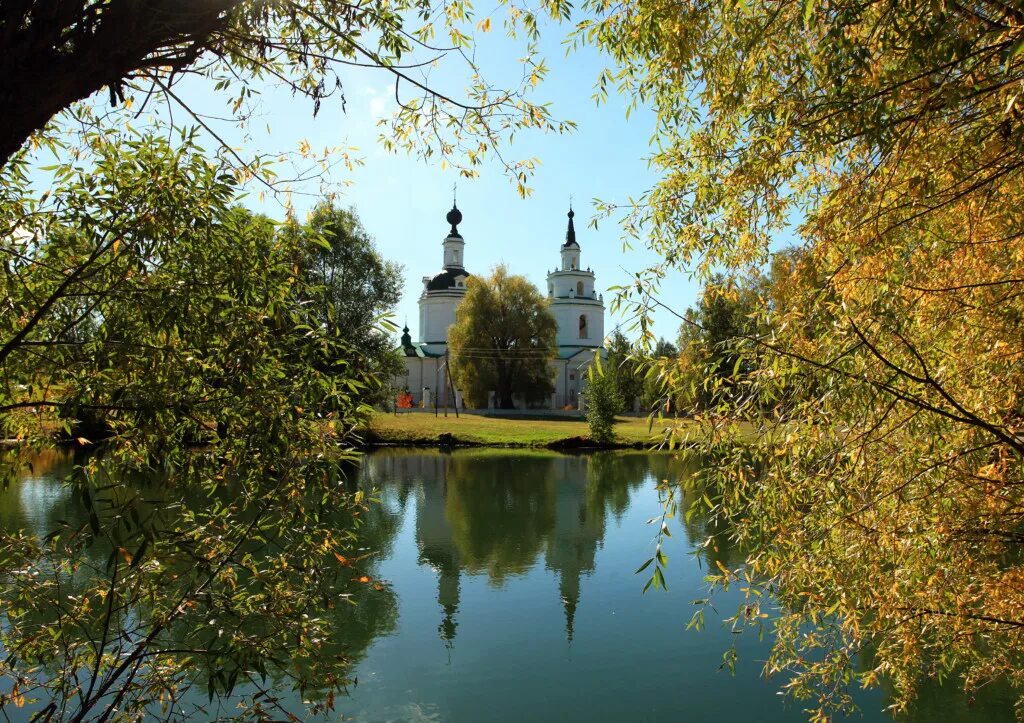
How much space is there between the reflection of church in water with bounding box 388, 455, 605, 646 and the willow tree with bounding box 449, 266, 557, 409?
18565 millimetres

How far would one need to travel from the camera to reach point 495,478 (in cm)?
1892

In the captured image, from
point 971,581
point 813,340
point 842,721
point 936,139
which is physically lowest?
point 842,721

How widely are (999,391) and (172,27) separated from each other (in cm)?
337

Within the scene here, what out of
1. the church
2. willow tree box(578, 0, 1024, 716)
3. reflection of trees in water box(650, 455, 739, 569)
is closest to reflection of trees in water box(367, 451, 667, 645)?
reflection of trees in water box(650, 455, 739, 569)

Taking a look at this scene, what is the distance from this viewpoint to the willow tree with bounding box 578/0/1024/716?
2.72 metres

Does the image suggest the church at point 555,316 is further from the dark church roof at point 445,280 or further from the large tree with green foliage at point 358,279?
the large tree with green foliage at point 358,279

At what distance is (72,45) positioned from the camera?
82.7 inches

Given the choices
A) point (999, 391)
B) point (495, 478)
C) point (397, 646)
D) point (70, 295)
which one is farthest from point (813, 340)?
point (495, 478)

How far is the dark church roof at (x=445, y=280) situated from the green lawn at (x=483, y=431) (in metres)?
18.1

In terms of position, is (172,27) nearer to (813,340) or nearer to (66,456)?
(813,340)

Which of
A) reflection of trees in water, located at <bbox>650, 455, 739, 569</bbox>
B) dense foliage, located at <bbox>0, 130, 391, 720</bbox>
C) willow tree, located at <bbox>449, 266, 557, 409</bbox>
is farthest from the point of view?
willow tree, located at <bbox>449, 266, 557, 409</bbox>

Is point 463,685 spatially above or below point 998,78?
below

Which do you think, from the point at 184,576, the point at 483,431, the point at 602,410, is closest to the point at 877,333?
the point at 184,576

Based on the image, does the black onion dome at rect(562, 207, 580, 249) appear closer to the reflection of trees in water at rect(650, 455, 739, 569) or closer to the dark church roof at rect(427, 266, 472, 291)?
the dark church roof at rect(427, 266, 472, 291)
